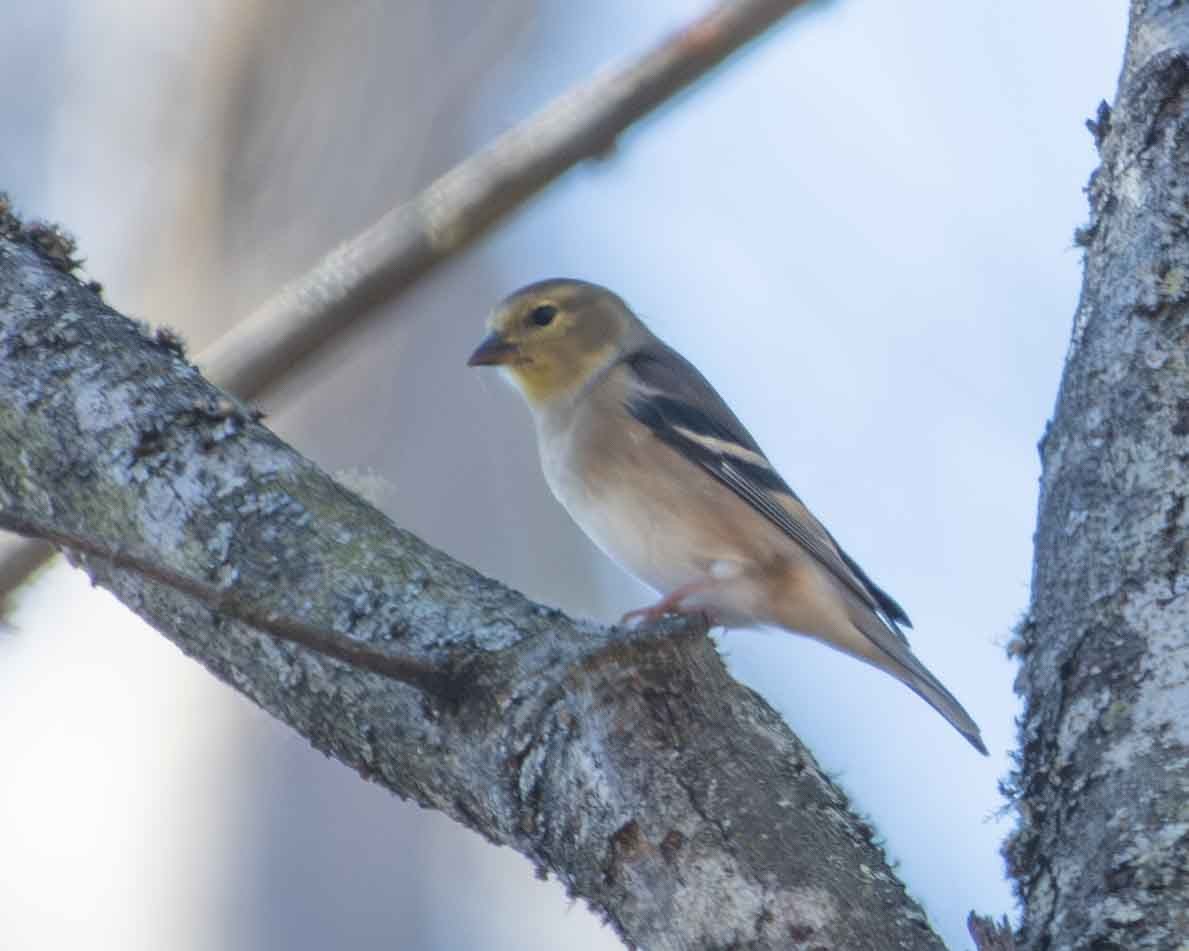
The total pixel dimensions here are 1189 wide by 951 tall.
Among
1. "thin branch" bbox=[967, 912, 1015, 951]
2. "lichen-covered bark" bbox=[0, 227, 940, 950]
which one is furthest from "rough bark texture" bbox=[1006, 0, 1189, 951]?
"lichen-covered bark" bbox=[0, 227, 940, 950]

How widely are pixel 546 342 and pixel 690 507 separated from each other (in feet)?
3.02

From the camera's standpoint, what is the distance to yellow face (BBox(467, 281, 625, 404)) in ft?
16.8

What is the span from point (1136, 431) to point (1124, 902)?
910 mm

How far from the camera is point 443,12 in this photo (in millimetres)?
5973

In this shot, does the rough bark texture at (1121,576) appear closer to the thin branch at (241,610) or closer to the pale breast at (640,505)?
the thin branch at (241,610)

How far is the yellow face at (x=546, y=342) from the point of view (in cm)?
511

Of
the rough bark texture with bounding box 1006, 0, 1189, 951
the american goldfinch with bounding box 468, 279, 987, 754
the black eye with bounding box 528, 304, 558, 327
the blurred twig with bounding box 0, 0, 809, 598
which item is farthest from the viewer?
the black eye with bounding box 528, 304, 558, 327

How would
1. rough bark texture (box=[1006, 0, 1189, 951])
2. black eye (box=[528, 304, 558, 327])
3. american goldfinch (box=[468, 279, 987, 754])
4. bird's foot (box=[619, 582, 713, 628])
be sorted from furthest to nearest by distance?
black eye (box=[528, 304, 558, 327]) → american goldfinch (box=[468, 279, 987, 754]) → bird's foot (box=[619, 582, 713, 628]) → rough bark texture (box=[1006, 0, 1189, 951])

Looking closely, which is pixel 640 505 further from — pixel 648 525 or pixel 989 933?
pixel 989 933

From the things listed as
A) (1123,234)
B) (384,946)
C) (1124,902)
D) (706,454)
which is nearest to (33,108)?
(706,454)

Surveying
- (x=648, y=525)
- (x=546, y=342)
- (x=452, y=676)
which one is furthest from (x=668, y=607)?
(x=452, y=676)

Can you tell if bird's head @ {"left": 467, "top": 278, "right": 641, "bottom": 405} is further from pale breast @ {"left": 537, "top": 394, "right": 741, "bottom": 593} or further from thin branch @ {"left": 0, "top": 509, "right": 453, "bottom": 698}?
thin branch @ {"left": 0, "top": 509, "right": 453, "bottom": 698}

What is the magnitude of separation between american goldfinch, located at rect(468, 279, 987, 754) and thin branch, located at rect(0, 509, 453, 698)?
2.00 m

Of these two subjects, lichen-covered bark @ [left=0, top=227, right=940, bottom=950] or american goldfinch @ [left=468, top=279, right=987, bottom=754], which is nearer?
lichen-covered bark @ [left=0, top=227, right=940, bottom=950]
